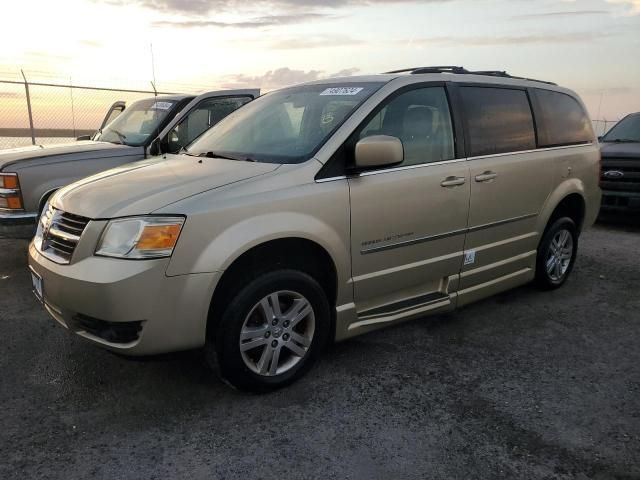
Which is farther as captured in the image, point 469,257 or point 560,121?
point 560,121

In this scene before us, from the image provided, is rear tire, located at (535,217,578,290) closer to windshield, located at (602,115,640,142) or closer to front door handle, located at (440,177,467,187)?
front door handle, located at (440,177,467,187)

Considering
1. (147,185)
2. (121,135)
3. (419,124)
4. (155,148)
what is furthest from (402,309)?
(121,135)

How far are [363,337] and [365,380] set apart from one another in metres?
0.69

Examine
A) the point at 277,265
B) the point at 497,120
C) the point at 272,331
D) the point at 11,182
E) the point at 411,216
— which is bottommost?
the point at 272,331

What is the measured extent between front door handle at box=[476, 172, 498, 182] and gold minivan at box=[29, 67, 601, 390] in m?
0.02

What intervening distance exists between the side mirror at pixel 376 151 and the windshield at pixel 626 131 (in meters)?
A: 7.19

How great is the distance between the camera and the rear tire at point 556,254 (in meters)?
4.86

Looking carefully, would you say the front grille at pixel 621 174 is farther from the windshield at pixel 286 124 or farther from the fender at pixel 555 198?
the windshield at pixel 286 124

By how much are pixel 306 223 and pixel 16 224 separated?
3.46 metres

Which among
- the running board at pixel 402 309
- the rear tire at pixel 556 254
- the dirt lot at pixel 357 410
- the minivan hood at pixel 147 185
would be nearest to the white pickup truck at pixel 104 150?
the dirt lot at pixel 357 410

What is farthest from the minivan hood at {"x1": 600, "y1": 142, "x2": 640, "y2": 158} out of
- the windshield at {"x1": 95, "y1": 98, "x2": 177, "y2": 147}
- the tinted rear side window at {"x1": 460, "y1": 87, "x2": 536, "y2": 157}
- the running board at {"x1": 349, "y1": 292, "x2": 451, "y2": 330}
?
the windshield at {"x1": 95, "y1": 98, "x2": 177, "y2": 147}

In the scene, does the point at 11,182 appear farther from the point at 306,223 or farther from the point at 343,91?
the point at 306,223

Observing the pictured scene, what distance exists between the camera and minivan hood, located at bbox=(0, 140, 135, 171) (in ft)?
17.1

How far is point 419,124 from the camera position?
12.3ft
